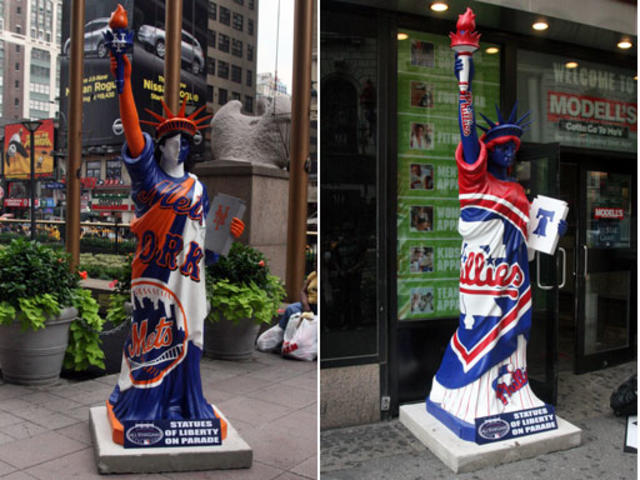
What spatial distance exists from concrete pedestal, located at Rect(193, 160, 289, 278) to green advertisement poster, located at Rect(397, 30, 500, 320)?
2.85 meters

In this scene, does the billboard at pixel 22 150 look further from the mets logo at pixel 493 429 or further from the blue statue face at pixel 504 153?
the mets logo at pixel 493 429

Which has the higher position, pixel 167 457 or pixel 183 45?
pixel 183 45

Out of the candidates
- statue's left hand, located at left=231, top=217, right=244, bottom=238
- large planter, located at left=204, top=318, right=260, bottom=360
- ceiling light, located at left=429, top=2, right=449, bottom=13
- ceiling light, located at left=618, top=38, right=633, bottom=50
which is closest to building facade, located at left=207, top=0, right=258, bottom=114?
ceiling light, located at left=429, top=2, right=449, bottom=13


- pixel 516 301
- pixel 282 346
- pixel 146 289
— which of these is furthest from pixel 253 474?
pixel 282 346

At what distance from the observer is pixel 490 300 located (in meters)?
4.60

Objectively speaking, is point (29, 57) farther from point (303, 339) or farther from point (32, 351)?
point (303, 339)

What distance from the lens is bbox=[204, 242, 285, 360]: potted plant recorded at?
680 centimetres

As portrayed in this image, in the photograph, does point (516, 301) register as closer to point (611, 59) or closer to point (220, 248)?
point (220, 248)

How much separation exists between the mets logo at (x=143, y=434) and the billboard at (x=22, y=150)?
2.79m

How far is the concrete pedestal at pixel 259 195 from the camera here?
784cm

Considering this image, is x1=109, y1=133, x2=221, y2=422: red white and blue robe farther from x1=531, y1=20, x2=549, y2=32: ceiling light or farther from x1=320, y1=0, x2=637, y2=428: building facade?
x1=531, y1=20, x2=549, y2=32: ceiling light

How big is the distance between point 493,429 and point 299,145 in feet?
15.3

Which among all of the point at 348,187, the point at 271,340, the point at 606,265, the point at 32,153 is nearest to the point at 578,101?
the point at 606,265

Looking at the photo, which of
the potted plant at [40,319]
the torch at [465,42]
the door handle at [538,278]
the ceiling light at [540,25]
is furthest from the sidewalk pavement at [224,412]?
the ceiling light at [540,25]
